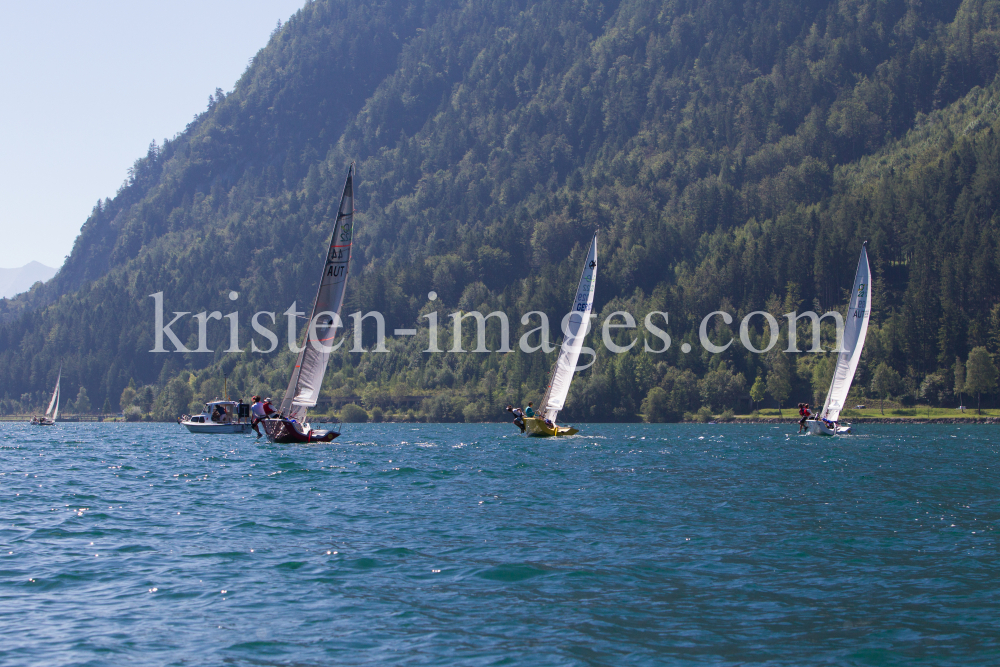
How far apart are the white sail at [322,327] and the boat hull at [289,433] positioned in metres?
1.14

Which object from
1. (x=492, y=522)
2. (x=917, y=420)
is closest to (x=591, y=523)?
(x=492, y=522)

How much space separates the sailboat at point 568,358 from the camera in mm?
83875

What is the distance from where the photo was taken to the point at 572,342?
280 feet

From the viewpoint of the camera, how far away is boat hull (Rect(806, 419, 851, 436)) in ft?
316

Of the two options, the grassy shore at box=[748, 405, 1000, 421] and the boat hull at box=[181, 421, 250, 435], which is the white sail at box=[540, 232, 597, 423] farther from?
the grassy shore at box=[748, 405, 1000, 421]

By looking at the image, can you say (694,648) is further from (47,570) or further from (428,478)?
(428,478)

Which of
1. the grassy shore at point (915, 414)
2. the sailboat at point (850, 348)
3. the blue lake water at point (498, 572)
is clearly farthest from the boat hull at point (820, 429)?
the grassy shore at point (915, 414)

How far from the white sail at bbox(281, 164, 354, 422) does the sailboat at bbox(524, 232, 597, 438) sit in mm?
24961

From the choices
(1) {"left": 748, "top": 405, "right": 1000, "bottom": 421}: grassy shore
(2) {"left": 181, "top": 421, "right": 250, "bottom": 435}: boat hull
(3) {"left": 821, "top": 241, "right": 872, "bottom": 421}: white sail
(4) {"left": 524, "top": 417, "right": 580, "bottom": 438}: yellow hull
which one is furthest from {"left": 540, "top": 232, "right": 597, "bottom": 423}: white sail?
(1) {"left": 748, "top": 405, "right": 1000, "bottom": 421}: grassy shore

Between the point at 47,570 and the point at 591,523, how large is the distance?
1537 centimetres

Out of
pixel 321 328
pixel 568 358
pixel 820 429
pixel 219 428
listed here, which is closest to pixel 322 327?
pixel 321 328

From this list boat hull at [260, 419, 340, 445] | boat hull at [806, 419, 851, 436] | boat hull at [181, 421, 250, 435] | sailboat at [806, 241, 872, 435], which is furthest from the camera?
boat hull at [181, 421, 250, 435]

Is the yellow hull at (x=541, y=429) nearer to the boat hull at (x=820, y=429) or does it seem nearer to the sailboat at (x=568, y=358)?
the sailboat at (x=568, y=358)

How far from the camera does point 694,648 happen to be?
54.6ft
